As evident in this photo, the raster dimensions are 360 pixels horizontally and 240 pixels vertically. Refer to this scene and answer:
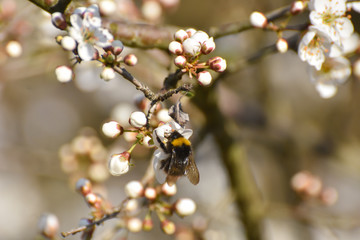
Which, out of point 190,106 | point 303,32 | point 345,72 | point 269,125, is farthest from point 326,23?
point 269,125

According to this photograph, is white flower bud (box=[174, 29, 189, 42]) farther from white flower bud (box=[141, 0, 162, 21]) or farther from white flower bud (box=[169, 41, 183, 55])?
white flower bud (box=[141, 0, 162, 21])

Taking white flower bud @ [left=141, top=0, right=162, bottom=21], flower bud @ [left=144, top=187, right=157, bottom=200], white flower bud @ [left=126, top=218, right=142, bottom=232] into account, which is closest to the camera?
flower bud @ [left=144, top=187, right=157, bottom=200]

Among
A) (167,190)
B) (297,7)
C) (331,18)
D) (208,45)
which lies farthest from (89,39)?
(331,18)

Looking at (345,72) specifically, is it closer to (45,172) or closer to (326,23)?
(326,23)

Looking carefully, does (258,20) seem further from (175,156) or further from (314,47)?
(175,156)

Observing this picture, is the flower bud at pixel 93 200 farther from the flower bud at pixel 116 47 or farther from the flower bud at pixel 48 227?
the flower bud at pixel 116 47

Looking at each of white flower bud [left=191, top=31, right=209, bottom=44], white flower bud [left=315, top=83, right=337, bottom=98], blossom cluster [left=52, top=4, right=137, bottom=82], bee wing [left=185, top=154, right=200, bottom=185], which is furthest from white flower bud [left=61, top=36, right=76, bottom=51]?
white flower bud [left=315, top=83, right=337, bottom=98]

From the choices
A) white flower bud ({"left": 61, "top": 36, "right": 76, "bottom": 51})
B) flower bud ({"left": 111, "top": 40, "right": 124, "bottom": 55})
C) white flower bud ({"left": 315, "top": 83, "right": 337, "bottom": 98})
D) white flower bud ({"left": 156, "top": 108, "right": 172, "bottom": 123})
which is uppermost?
flower bud ({"left": 111, "top": 40, "right": 124, "bottom": 55})
